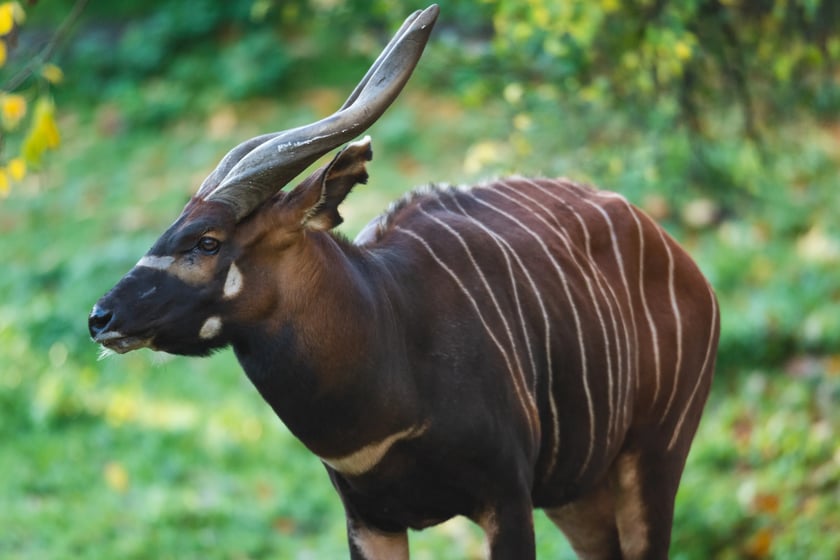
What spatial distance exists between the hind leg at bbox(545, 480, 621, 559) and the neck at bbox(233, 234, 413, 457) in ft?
3.88

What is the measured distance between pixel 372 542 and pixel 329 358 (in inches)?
31.6

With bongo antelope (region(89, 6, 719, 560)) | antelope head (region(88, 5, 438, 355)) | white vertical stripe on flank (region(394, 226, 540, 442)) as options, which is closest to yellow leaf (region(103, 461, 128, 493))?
bongo antelope (region(89, 6, 719, 560))

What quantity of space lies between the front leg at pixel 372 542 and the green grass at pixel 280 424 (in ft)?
8.57

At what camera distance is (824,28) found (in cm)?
618

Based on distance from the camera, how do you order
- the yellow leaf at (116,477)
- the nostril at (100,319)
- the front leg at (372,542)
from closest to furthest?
the nostril at (100,319), the front leg at (372,542), the yellow leaf at (116,477)

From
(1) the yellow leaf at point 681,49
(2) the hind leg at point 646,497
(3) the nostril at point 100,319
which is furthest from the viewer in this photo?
(1) the yellow leaf at point 681,49

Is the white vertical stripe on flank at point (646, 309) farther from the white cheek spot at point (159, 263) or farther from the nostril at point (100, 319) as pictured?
the nostril at point (100, 319)

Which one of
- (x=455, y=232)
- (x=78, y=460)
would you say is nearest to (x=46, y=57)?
(x=455, y=232)

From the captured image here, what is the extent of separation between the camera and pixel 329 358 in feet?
11.8

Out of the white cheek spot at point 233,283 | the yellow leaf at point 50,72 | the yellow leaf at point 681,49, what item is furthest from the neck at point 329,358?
the yellow leaf at point 681,49

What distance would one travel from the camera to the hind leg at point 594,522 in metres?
4.65

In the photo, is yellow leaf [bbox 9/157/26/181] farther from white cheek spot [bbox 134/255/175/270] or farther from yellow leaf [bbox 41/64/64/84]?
white cheek spot [bbox 134/255/175/270]

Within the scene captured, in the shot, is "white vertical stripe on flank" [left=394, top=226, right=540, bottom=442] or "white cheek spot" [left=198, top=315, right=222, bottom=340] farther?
"white vertical stripe on flank" [left=394, top=226, right=540, bottom=442]

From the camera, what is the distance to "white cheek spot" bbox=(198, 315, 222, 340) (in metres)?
3.47
